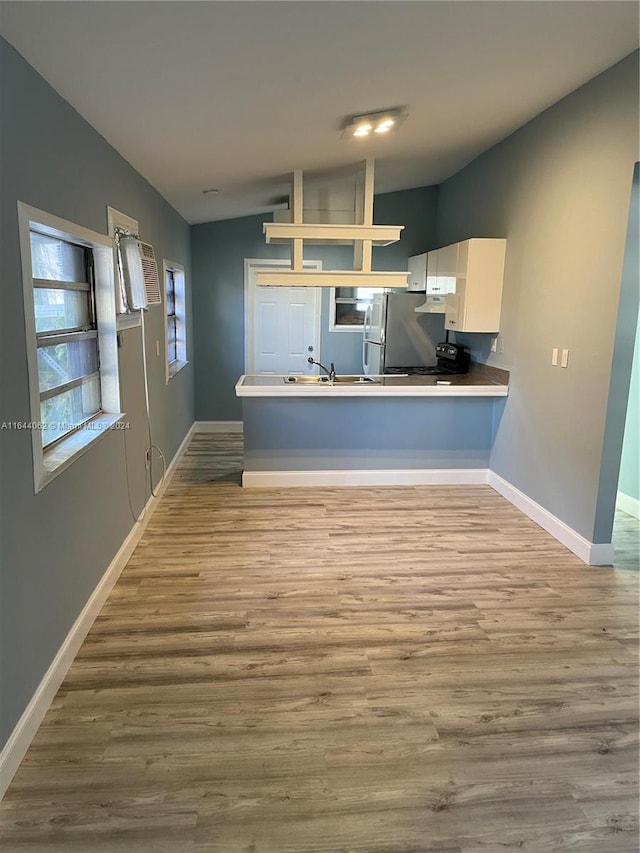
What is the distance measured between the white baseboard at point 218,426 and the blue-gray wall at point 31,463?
10.7ft

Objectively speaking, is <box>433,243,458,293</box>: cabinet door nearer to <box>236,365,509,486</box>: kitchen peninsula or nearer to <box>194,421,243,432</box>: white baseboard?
<box>236,365,509,486</box>: kitchen peninsula

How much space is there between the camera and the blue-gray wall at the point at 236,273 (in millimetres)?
6207

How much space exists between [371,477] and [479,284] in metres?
1.83

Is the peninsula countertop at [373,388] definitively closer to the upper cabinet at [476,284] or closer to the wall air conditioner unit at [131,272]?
the upper cabinet at [476,284]

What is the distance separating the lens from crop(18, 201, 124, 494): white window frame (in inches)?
74.1

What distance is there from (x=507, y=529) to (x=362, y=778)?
240cm

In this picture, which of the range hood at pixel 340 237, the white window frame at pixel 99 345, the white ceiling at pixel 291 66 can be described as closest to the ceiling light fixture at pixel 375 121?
the white ceiling at pixel 291 66

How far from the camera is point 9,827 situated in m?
1.61

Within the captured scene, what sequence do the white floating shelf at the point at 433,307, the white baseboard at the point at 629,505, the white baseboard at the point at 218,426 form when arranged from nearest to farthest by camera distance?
the white baseboard at the point at 629,505, the white floating shelf at the point at 433,307, the white baseboard at the point at 218,426

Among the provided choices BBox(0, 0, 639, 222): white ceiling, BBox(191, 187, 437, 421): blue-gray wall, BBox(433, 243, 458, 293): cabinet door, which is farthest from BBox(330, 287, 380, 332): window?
BBox(0, 0, 639, 222): white ceiling

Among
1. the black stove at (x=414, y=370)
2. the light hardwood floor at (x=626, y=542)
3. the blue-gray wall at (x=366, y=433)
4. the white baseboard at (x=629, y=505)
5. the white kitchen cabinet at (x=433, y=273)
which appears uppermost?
the white kitchen cabinet at (x=433, y=273)

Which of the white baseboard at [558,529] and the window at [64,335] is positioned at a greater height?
the window at [64,335]

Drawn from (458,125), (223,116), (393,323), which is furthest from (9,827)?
(393,323)

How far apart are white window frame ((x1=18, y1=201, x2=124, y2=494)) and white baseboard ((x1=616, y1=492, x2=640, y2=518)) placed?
375 centimetres
